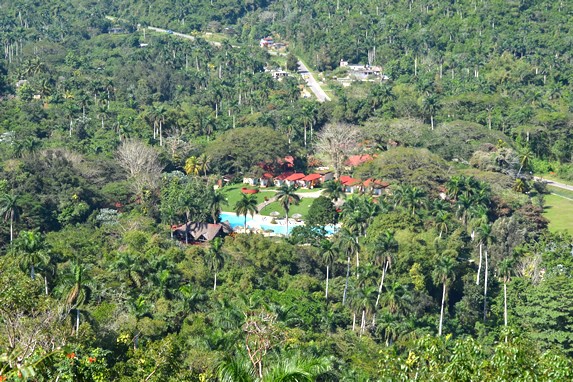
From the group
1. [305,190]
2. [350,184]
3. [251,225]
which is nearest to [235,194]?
[305,190]

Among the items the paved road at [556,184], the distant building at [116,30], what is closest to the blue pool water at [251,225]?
the paved road at [556,184]

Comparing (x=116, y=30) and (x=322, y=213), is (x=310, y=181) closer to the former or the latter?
(x=322, y=213)

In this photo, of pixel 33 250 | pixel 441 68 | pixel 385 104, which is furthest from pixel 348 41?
pixel 33 250

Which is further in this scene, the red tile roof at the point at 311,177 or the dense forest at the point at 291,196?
the red tile roof at the point at 311,177

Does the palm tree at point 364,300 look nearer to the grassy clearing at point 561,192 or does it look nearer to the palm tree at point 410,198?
the palm tree at point 410,198

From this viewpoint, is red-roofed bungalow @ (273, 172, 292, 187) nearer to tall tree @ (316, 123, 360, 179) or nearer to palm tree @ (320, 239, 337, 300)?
tall tree @ (316, 123, 360, 179)
